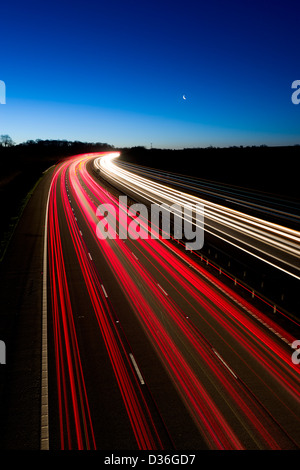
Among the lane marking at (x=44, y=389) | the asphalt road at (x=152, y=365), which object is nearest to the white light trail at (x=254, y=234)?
the asphalt road at (x=152, y=365)

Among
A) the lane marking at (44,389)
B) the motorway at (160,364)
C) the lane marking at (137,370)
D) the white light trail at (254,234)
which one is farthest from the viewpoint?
the white light trail at (254,234)

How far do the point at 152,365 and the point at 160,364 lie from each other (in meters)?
0.34

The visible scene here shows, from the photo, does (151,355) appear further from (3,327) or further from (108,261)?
(108,261)

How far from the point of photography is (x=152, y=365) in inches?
529

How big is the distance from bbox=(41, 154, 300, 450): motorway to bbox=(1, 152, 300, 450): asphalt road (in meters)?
0.04

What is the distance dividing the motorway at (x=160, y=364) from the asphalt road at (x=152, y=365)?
4cm

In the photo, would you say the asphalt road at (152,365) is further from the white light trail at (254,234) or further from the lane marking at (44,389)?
the white light trail at (254,234)

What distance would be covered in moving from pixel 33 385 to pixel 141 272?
12.2m

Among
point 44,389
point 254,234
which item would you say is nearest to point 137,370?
point 44,389

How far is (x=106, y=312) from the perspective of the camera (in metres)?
17.8

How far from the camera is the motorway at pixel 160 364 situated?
10.2 m

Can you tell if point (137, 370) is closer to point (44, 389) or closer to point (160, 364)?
point (160, 364)

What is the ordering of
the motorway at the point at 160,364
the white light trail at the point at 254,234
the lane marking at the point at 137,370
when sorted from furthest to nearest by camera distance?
1. the white light trail at the point at 254,234
2. the lane marking at the point at 137,370
3. the motorway at the point at 160,364

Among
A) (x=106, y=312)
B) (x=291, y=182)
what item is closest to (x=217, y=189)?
(x=291, y=182)
